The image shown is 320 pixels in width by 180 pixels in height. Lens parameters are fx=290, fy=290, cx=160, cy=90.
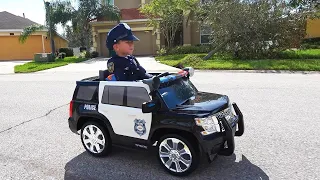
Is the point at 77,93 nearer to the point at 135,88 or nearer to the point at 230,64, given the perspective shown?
the point at 135,88

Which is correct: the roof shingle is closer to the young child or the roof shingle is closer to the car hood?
the young child

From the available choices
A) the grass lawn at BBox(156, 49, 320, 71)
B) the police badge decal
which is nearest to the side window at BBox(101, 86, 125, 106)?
the police badge decal

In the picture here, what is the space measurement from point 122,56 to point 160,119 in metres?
1.18

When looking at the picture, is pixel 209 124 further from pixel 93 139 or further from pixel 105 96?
pixel 93 139

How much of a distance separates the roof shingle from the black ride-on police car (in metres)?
32.8

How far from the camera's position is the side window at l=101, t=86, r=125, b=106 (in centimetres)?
403

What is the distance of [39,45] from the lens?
33.2m

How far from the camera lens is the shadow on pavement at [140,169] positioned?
12.0 ft

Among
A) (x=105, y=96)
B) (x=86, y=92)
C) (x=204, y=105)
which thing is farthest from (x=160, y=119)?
(x=86, y=92)

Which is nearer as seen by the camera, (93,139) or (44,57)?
(93,139)

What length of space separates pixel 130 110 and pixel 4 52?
33.4 m

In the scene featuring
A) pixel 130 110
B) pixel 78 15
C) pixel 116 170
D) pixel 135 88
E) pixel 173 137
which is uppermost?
pixel 78 15

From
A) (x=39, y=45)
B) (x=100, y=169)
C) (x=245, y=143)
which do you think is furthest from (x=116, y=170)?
(x=39, y=45)

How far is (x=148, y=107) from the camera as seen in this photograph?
11.4 feet
